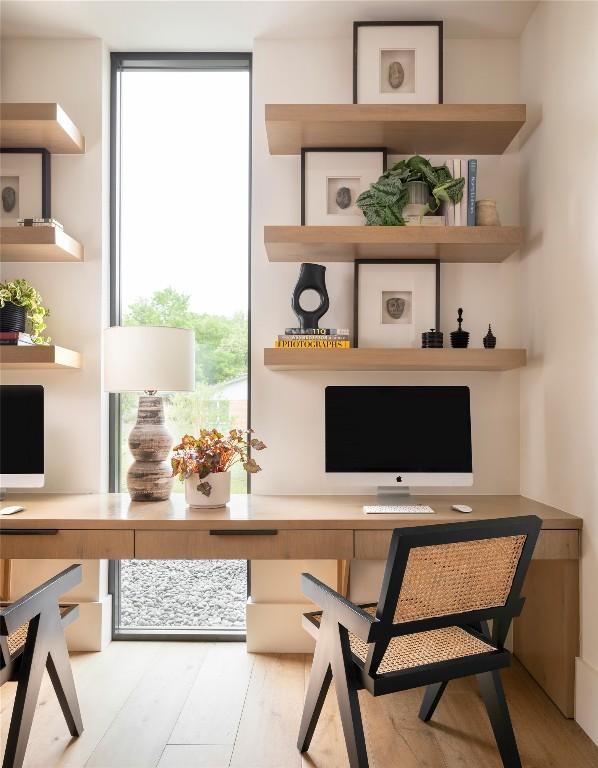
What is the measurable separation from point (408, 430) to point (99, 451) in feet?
4.54

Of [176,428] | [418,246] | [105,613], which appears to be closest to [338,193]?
[418,246]

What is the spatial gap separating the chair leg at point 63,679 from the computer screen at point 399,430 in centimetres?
116

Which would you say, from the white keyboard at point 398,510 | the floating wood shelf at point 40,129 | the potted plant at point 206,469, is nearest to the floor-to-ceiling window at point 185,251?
the floating wood shelf at point 40,129

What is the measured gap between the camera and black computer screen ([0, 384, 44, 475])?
262cm

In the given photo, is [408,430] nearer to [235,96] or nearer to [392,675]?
[392,675]

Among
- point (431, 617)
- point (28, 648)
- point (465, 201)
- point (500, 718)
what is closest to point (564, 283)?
point (465, 201)

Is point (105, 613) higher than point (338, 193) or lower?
lower

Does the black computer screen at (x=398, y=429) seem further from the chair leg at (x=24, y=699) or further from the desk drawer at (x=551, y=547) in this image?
the chair leg at (x=24, y=699)

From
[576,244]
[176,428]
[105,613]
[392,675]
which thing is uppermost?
[576,244]

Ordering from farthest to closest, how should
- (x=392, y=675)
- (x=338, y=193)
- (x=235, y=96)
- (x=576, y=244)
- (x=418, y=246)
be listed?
(x=235, y=96), (x=338, y=193), (x=418, y=246), (x=576, y=244), (x=392, y=675)

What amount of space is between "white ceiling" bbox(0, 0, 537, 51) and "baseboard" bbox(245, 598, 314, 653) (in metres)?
2.56

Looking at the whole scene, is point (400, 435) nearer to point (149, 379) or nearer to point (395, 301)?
point (395, 301)

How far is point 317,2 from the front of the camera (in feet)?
8.70

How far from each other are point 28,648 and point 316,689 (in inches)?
33.4
